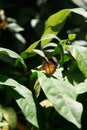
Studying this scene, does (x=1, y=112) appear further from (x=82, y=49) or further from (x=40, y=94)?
(x=82, y=49)

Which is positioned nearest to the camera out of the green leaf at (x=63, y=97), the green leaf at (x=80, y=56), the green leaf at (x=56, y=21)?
the green leaf at (x=63, y=97)

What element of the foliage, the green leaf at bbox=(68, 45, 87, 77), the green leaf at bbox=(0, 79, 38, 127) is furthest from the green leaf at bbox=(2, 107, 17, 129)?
the green leaf at bbox=(68, 45, 87, 77)

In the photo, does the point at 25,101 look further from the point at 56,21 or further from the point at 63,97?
the point at 56,21

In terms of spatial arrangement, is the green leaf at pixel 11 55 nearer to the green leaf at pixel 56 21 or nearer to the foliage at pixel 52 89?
the foliage at pixel 52 89

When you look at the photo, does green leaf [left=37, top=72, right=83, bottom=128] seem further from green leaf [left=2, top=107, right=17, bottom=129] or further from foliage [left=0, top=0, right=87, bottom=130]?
green leaf [left=2, top=107, right=17, bottom=129]

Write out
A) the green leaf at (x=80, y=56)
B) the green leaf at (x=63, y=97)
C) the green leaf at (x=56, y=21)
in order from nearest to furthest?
the green leaf at (x=63, y=97) → the green leaf at (x=80, y=56) → the green leaf at (x=56, y=21)

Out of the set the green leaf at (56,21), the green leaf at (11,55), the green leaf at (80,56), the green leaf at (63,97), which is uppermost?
the green leaf at (56,21)

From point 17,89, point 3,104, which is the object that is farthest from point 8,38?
point 17,89

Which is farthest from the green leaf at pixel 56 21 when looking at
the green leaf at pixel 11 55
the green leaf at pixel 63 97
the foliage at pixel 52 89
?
the green leaf at pixel 63 97
